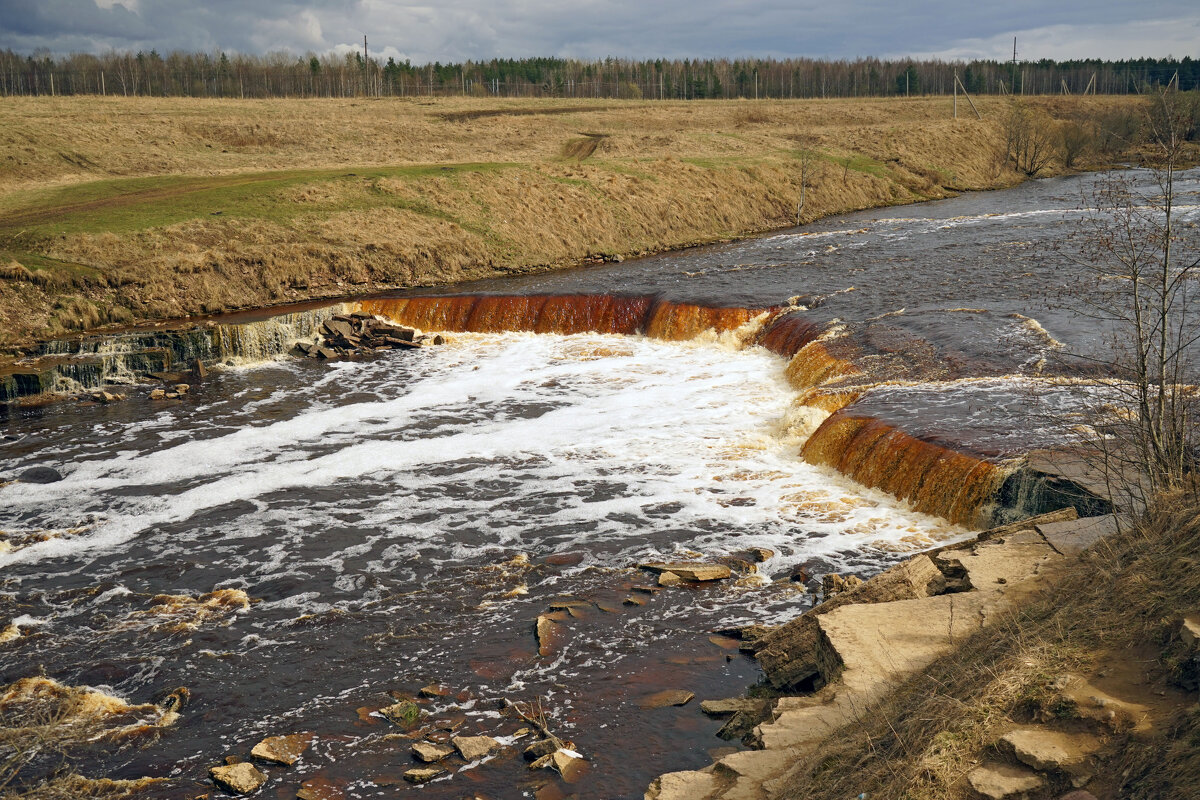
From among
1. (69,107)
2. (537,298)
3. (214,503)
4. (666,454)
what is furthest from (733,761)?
(69,107)

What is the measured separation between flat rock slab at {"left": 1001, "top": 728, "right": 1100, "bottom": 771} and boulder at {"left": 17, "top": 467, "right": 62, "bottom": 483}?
54.9ft

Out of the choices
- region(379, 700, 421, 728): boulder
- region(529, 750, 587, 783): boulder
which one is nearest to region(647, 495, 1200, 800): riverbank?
region(529, 750, 587, 783): boulder

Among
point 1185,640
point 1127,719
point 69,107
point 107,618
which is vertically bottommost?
point 107,618

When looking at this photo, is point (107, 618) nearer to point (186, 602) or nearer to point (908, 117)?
point (186, 602)

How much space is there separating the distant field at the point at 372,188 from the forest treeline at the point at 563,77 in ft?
62.6

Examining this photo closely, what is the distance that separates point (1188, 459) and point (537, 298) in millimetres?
22576

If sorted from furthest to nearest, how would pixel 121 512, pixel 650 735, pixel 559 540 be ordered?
pixel 121 512 → pixel 559 540 → pixel 650 735

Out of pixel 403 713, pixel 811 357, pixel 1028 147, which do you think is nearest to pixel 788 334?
pixel 811 357

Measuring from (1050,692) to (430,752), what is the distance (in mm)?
5232

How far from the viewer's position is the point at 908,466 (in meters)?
14.4

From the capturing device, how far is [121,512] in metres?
15.6

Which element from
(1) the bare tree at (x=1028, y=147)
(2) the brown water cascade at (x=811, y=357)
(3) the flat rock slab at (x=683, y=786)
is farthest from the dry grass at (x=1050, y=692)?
(1) the bare tree at (x=1028, y=147)

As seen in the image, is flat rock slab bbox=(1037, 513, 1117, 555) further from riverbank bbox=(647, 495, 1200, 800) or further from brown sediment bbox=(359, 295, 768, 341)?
brown sediment bbox=(359, 295, 768, 341)

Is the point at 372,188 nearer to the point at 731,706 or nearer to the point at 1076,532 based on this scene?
the point at 731,706
